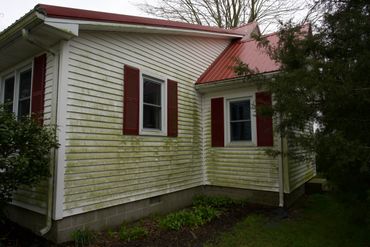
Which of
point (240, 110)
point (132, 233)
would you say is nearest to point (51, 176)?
point (132, 233)

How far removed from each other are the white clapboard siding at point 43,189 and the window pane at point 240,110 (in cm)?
474

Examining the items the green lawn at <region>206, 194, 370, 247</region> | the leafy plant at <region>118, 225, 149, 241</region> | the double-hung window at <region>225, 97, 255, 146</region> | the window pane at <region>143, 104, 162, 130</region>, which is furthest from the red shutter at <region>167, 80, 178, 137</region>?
the green lawn at <region>206, 194, 370, 247</region>

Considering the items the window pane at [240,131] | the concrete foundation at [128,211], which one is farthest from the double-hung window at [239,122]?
the concrete foundation at [128,211]

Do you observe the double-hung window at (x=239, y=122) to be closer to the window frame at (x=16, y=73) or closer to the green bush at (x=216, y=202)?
the green bush at (x=216, y=202)

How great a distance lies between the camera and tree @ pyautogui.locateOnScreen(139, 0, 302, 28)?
16.1 meters

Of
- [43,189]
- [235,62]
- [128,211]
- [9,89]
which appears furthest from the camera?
[235,62]

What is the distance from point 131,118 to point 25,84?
2.39 m

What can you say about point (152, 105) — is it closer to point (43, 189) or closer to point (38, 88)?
point (38, 88)

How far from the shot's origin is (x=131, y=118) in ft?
18.3

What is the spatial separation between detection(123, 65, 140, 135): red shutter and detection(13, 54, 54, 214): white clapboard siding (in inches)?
55.4

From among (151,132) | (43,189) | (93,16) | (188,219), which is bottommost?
(188,219)

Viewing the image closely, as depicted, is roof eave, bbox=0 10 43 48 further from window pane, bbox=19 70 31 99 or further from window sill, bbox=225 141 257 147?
window sill, bbox=225 141 257 147

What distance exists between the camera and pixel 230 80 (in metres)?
7.11

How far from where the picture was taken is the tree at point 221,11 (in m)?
16.1
